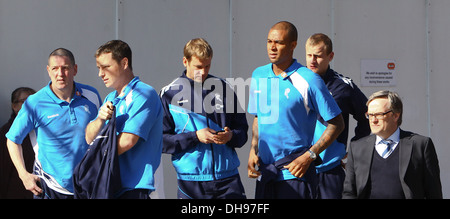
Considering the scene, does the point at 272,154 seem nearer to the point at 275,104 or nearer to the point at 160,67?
the point at 275,104

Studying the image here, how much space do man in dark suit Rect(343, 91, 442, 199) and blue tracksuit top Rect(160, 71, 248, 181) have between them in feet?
3.72

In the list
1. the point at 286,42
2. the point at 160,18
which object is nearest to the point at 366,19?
the point at 160,18

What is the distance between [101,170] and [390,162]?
5.14 ft

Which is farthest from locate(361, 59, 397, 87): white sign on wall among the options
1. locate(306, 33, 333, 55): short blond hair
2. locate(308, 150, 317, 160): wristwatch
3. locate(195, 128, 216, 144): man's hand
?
locate(195, 128, 216, 144): man's hand

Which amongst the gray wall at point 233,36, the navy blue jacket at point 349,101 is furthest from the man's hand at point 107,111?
the gray wall at point 233,36

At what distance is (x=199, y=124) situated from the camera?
4.20 metres

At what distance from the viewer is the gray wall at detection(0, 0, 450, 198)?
5613 mm

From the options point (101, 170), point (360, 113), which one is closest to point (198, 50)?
point (101, 170)

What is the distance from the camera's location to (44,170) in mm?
4227

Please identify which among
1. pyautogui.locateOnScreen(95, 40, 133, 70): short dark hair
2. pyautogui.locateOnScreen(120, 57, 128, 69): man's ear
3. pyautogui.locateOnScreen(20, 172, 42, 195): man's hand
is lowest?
pyautogui.locateOnScreen(20, 172, 42, 195): man's hand

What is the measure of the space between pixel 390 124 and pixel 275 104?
39.1 inches

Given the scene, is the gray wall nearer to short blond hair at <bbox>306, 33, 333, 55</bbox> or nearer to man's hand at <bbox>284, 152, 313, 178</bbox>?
short blond hair at <bbox>306, 33, 333, 55</bbox>
